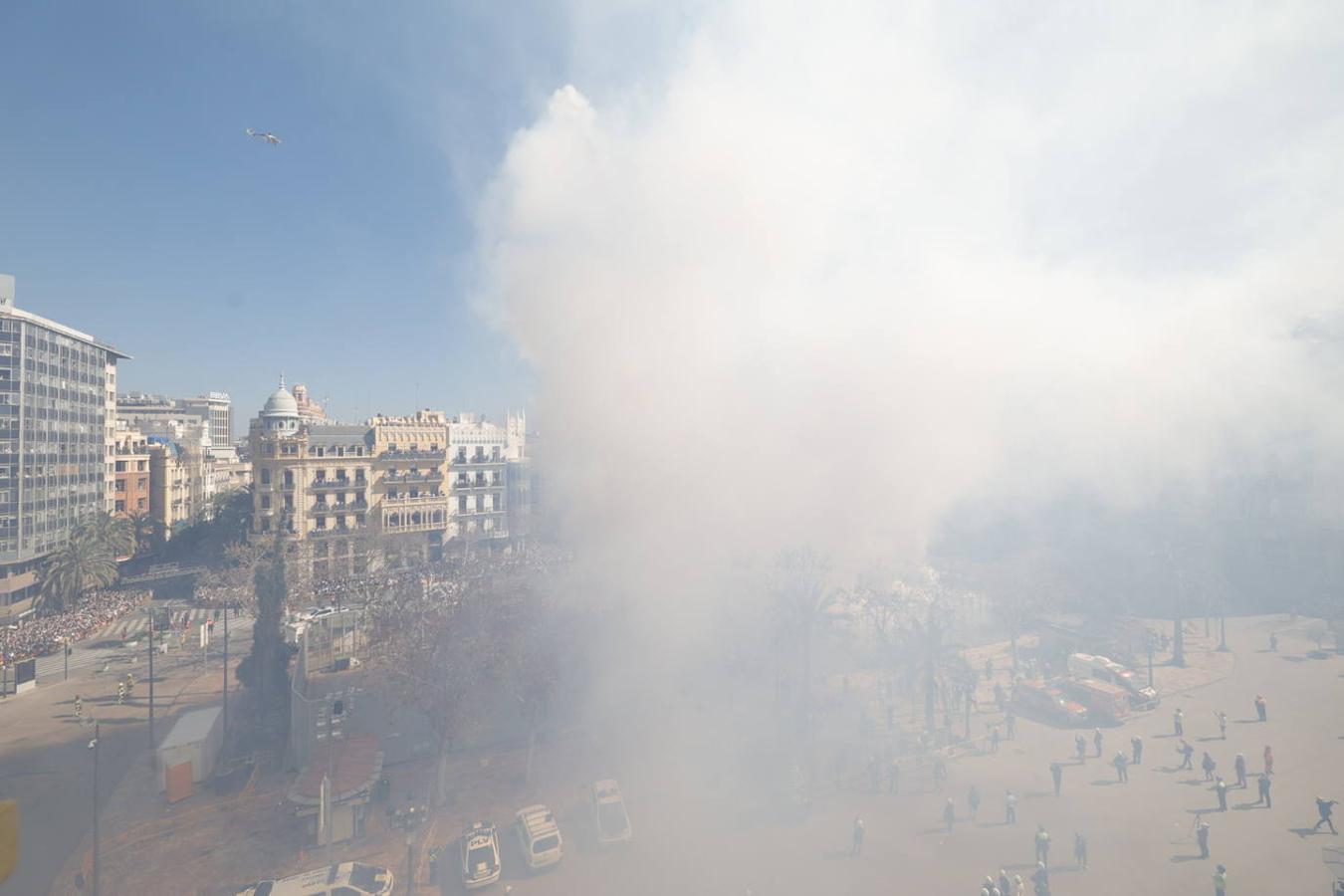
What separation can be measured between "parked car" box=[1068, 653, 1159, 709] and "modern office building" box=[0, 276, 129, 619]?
51123 millimetres

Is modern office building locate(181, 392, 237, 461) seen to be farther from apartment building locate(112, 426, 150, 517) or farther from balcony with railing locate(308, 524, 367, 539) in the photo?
balcony with railing locate(308, 524, 367, 539)

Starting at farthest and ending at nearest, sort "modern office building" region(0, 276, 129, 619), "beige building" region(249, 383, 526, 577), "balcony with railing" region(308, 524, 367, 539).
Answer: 1. "balcony with railing" region(308, 524, 367, 539)
2. "beige building" region(249, 383, 526, 577)
3. "modern office building" region(0, 276, 129, 619)

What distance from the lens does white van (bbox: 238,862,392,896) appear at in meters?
12.2

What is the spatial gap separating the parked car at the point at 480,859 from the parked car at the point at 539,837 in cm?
59

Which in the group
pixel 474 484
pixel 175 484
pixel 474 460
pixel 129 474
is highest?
pixel 474 460

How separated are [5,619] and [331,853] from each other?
113ft

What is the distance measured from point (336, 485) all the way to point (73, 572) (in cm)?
1392

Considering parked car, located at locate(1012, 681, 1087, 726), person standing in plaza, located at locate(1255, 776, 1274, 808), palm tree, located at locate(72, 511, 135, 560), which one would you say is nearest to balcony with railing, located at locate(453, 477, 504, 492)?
palm tree, located at locate(72, 511, 135, 560)

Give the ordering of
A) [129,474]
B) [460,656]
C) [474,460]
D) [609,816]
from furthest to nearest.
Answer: [474,460]
[129,474]
[460,656]
[609,816]

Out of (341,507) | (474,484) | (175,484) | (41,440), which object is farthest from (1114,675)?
(175,484)

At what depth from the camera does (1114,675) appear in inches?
858

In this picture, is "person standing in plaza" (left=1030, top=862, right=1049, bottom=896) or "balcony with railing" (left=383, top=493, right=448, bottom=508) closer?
"person standing in plaza" (left=1030, top=862, right=1049, bottom=896)

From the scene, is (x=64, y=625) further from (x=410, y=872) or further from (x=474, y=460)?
(x=410, y=872)

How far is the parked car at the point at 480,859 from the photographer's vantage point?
13.0 m
